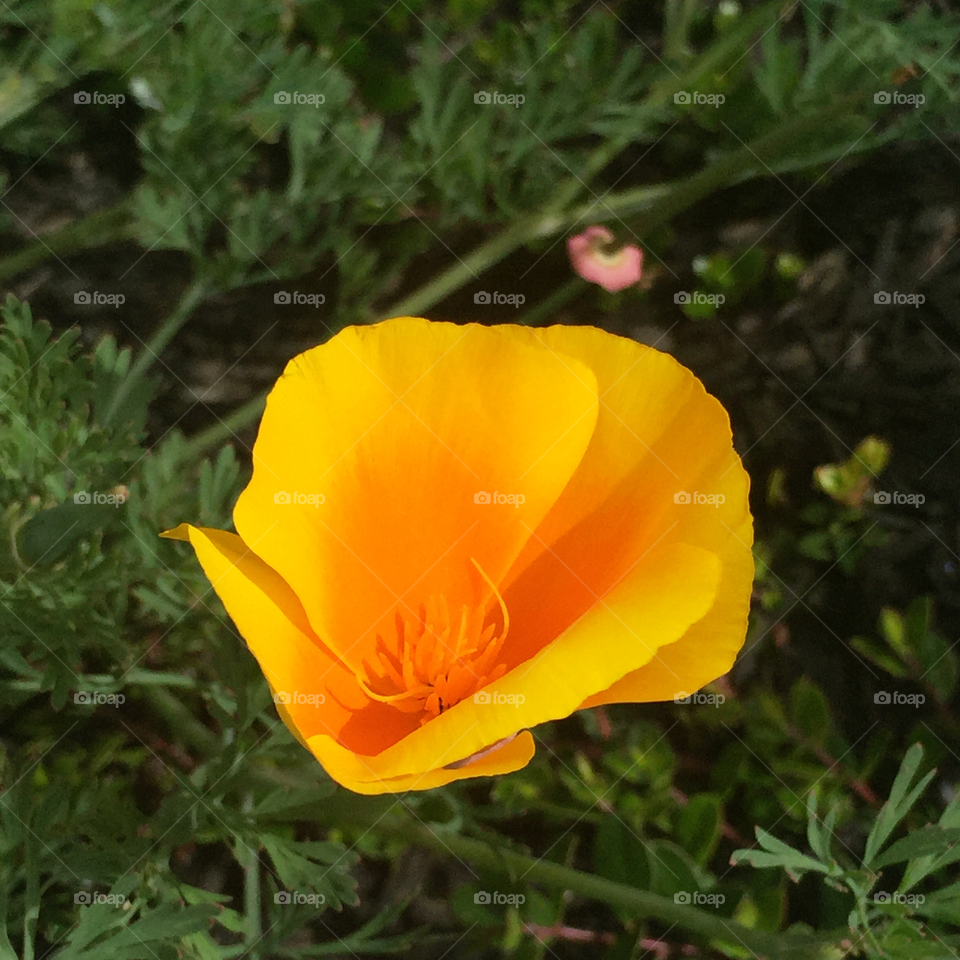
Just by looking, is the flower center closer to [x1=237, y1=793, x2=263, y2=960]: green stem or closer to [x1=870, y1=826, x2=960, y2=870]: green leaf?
[x1=237, y1=793, x2=263, y2=960]: green stem

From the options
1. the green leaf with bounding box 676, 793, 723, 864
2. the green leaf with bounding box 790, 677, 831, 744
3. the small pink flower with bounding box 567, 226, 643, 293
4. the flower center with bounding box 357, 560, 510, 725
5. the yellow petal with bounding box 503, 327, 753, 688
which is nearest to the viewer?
the yellow petal with bounding box 503, 327, 753, 688

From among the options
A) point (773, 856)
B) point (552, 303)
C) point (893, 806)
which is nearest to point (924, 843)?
point (893, 806)

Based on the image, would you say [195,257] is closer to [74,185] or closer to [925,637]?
[74,185]

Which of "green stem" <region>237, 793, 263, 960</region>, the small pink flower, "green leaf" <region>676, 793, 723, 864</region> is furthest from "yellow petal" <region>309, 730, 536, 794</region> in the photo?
the small pink flower

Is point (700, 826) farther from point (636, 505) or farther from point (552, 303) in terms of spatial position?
point (552, 303)

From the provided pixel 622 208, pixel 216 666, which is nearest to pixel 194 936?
pixel 216 666

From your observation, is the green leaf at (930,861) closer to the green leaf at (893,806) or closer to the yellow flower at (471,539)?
the green leaf at (893,806)
